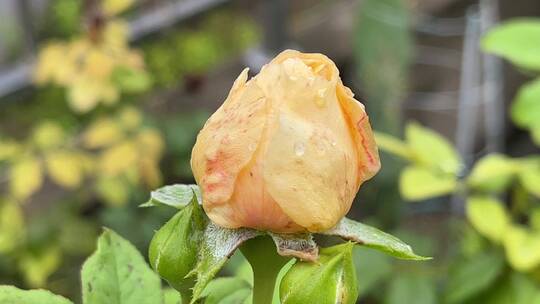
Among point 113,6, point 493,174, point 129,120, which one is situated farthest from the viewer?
point 129,120

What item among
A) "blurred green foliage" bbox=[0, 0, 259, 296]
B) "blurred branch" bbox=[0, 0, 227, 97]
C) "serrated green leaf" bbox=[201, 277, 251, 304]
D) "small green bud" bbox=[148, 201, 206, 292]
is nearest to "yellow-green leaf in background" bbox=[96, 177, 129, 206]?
"blurred green foliage" bbox=[0, 0, 259, 296]

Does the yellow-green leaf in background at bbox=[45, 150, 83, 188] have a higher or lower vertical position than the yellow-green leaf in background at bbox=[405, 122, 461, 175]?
lower

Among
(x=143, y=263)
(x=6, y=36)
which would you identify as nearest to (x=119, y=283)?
(x=143, y=263)

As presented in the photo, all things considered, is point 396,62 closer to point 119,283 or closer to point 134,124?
point 134,124

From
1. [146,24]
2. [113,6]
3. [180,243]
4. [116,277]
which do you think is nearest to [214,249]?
[180,243]

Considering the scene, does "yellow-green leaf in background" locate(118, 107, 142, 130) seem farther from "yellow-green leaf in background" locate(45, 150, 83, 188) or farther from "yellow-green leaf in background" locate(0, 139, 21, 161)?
"yellow-green leaf in background" locate(0, 139, 21, 161)

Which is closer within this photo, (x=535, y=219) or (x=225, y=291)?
(x=225, y=291)

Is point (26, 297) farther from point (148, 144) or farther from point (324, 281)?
point (148, 144)
